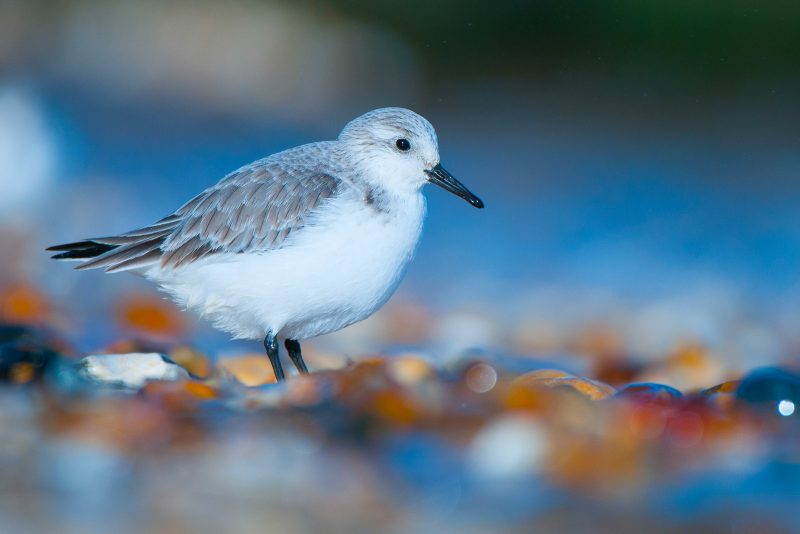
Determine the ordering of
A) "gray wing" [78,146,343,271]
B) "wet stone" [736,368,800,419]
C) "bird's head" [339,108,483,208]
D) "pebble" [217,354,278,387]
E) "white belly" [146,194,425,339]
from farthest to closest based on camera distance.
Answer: "pebble" [217,354,278,387]
"bird's head" [339,108,483,208]
"gray wing" [78,146,343,271]
"white belly" [146,194,425,339]
"wet stone" [736,368,800,419]

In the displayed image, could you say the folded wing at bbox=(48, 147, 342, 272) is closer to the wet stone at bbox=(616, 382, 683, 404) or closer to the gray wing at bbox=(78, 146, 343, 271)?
the gray wing at bbox=(78, 146, 343, 271)

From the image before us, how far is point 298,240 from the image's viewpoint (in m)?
4.07

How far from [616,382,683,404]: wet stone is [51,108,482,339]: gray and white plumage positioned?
103 centimetres

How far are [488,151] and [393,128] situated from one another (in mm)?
4102

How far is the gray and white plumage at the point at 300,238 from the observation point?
4.01 m

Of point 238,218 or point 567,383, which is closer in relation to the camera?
point 567,383

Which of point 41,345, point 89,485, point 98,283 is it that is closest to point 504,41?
point 98,283

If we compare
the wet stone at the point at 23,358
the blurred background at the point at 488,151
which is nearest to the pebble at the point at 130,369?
the wet stone at the point at 23,358

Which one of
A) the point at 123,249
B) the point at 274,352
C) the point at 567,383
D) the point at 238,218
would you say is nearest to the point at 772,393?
the point at 567,383

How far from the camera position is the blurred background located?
548cm

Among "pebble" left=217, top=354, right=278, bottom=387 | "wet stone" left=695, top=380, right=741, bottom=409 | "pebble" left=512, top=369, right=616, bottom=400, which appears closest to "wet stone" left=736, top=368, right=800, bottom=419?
"wet stone" left=695, top=380, right=741, bottom=409

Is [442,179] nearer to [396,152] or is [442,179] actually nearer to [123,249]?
[396,152]

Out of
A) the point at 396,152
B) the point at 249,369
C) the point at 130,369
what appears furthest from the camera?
the point at 249,369

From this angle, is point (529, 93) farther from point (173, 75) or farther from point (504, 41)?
point (173, 75)
